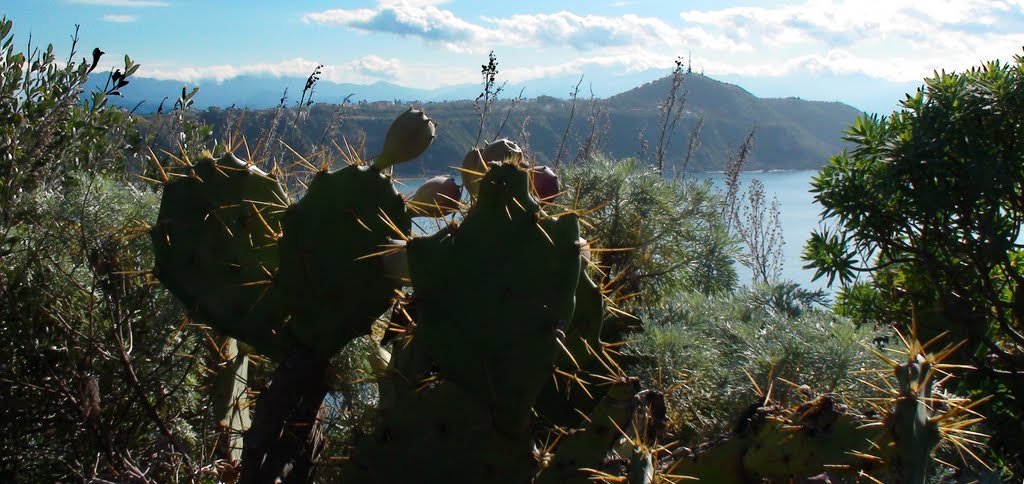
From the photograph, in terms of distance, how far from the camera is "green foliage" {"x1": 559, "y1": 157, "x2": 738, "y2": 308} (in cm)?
276

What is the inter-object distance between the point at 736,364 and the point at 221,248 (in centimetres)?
149

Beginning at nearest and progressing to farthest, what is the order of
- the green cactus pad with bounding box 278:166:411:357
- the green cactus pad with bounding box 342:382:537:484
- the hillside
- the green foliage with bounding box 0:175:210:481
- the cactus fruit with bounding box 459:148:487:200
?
the green cactus pad with bounding box 342:382:537:484 < the green cactus pad with bounding box 278:166:411:357 < the cactus fruit with bounding box 459:148:487:200 < the green foliage with bounding box 0:175:210:481 < the hillside

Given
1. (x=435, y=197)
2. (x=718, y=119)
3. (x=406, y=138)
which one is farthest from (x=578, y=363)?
(x=718, y=119)

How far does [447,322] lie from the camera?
5.20ft

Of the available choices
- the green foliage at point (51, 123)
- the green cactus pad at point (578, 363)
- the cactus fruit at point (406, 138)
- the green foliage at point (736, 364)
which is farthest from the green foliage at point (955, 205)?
the green foliage at point (51, 123)

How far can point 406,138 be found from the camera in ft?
6.74

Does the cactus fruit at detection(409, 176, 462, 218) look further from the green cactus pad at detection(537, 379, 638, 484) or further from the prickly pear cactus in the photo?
the green cactus pad at detection(537, 379, 638, 484)

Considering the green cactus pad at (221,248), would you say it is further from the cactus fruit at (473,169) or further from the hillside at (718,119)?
the hillside at (718,119)

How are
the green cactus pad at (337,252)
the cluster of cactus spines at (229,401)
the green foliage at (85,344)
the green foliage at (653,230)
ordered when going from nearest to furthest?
the green cactus pad at (337,252), the cluster of cactus spines at (229,401), the green foliage at (85,344), the green foliage at (653,230)

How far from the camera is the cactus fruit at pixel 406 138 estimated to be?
2053mm

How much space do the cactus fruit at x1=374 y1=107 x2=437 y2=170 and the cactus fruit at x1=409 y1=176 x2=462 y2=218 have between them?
0.33ft

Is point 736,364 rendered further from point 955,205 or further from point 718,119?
point 718,119

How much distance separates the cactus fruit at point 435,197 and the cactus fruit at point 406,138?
10cm

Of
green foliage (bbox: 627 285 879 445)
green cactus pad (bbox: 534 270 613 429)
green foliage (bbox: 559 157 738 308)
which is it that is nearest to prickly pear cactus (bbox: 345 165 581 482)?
green cactus pad (bbox: 534 270 613 429)
